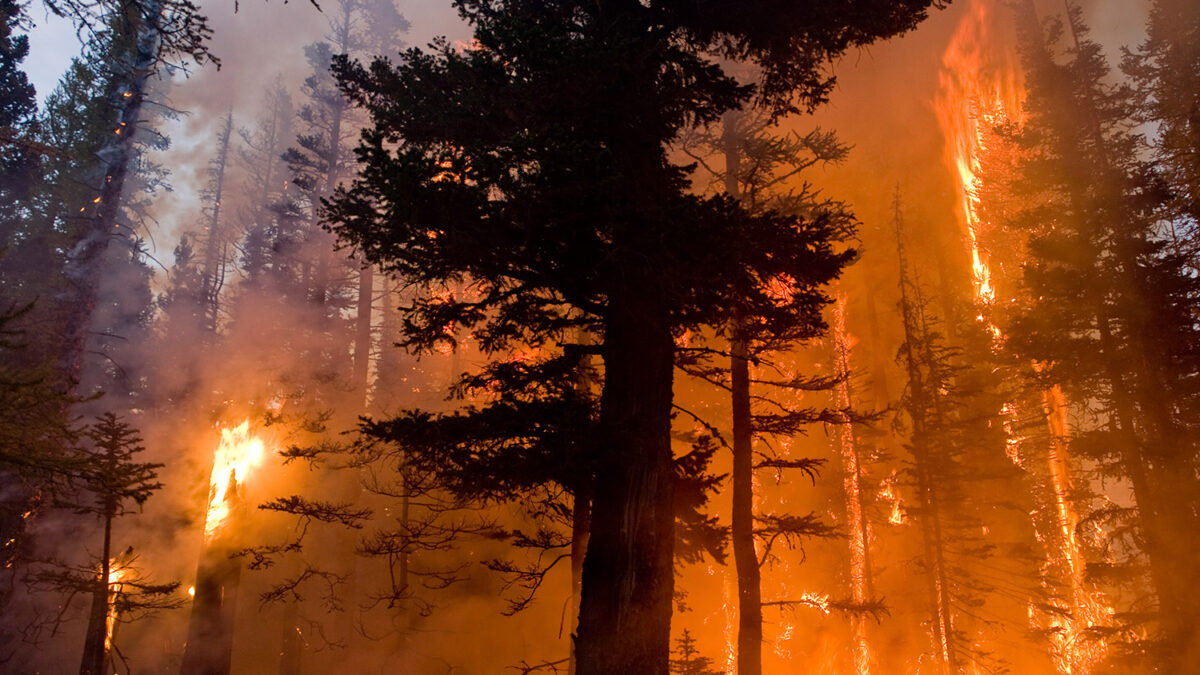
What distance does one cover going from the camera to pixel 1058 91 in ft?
57.0

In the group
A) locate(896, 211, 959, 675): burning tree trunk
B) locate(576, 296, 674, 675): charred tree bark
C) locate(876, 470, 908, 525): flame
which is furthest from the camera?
locate(876, 470, 908, 525): flame

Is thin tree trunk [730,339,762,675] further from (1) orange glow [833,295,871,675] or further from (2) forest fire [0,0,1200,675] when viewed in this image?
(1) orange glow [833,295,871,675]

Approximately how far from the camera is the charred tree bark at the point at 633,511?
5289 millimetres

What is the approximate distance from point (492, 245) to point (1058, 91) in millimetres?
19867

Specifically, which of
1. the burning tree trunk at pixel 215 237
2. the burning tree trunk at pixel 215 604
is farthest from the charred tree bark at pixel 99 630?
the burning tree trunk at pixel 215 237

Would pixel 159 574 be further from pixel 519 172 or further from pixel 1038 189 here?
pixel 1038 189

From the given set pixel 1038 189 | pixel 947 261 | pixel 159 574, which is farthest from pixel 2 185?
pixel 947 261

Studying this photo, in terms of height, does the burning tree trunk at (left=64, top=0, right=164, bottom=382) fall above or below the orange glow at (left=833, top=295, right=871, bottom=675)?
above

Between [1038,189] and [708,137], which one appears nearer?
[708,137]

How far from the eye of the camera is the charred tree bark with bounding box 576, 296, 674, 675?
5289 mm

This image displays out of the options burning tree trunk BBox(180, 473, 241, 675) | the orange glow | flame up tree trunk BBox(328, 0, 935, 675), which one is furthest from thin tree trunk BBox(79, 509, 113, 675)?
the orange glow

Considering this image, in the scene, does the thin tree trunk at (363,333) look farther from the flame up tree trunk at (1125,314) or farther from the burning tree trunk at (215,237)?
the flame up tree trunk at (1125,314)

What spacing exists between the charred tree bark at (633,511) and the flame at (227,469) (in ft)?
34.3

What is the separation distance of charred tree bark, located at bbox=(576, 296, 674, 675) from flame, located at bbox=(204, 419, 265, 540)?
10.5 metres
